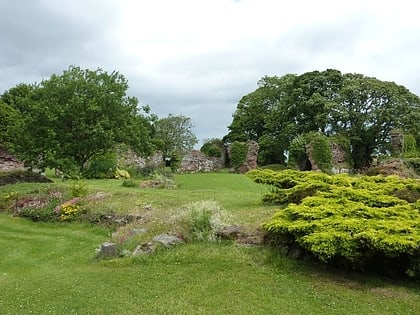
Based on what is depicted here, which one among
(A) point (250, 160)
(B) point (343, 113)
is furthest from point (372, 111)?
(A) point (250, 160)

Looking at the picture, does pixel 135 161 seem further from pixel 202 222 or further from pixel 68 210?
pixel 202 222

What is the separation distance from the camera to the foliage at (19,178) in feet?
58.3

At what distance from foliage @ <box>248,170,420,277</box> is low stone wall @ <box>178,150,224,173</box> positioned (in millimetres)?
25160

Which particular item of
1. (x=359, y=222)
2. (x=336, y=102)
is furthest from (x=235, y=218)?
(x=336, y=102)

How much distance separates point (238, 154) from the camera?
32.2 metres

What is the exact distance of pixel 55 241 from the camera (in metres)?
10.2

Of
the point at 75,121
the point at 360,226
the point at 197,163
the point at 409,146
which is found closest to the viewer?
the point at 360,226

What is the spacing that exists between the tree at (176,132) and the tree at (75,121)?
23300 mm

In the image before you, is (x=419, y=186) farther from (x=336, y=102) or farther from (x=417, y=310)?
(x=336, y=102)

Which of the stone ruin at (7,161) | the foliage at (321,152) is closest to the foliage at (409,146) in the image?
the foliage at (321,152)

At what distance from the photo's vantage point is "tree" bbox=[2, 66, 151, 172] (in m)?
17.2

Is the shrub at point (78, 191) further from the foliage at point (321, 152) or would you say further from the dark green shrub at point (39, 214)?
the foliage at point (321, 152)

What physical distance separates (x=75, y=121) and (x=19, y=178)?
12.0 feet

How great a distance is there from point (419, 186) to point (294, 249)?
10.8 ft
